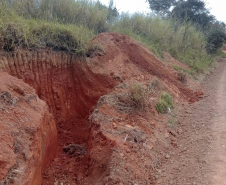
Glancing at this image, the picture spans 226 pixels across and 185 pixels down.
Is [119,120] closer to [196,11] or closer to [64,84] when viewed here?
[64,84]

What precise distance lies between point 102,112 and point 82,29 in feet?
10.4

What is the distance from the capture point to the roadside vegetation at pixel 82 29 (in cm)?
464

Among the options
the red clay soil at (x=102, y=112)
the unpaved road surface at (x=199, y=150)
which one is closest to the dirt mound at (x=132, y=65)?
the red clay soil at (x=102, y=112)

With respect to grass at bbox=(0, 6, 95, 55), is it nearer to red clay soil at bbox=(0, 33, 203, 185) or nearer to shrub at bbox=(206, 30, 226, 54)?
red clay soil at bbox=(0, 33, 203, 185)

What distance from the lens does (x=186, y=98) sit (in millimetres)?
6465

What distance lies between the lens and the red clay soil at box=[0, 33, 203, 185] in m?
3.17

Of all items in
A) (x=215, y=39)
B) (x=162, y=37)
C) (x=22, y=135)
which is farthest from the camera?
(x=215, y=39)

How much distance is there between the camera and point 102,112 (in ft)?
13.3

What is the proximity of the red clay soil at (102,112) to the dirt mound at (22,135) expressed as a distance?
451 mm

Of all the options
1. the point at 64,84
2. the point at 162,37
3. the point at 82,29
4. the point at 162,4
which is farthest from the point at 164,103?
the point at 162,4

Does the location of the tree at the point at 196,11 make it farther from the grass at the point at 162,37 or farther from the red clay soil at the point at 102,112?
the red clay soil at the point at 102,112

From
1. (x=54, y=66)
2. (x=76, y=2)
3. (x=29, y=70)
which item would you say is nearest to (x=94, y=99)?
(x=54, y=66)

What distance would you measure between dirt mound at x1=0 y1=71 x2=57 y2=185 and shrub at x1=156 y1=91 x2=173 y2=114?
7.72 ft

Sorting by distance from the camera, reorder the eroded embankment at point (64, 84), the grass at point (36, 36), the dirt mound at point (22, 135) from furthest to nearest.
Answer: the eroded embankment at point (64, 84) → the grass at point (36, 36) → the dirt mound at point (22, 135)
